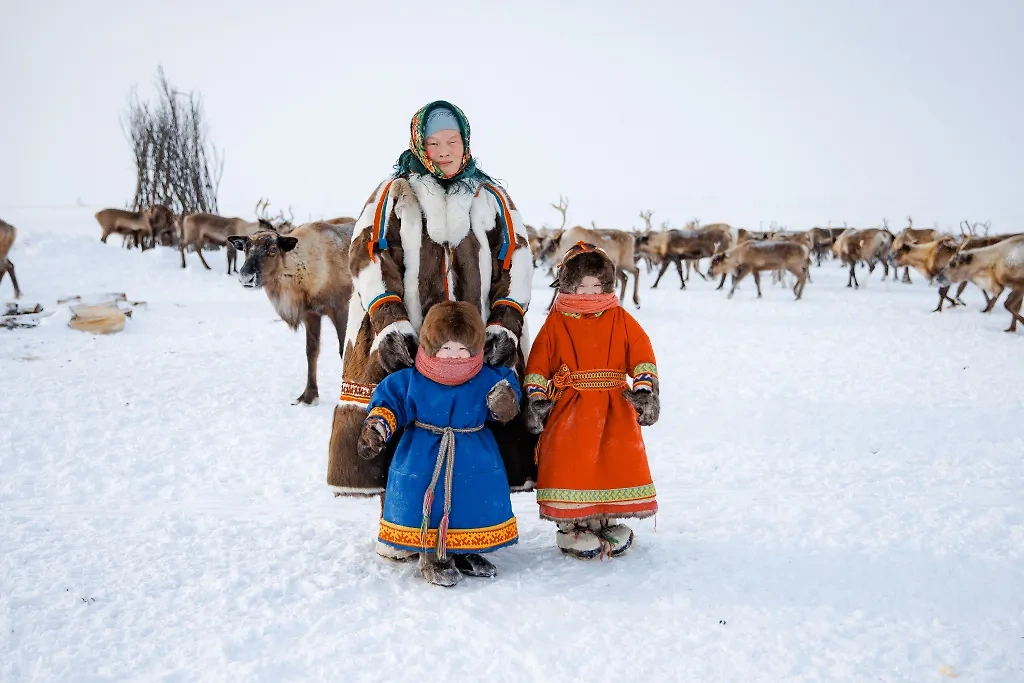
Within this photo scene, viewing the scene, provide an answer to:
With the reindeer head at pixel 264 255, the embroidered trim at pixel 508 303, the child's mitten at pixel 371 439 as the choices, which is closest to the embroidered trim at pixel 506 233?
the embroidered trim at pixel 508 303

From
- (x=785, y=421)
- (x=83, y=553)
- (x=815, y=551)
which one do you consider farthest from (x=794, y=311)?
(x=83, y=553)

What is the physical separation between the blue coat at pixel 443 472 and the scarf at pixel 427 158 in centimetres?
78

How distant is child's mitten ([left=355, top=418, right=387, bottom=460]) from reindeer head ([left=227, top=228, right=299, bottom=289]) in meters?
3.57

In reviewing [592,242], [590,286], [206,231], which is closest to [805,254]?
[592,242]

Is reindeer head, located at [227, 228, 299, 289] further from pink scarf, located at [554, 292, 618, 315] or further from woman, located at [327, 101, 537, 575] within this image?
pink scarf, located at [554, 292, 618, 315]

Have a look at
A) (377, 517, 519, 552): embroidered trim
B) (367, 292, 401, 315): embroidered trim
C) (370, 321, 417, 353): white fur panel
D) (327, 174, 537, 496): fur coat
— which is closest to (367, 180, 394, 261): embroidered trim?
(327, 174, 537, 496): fur coat

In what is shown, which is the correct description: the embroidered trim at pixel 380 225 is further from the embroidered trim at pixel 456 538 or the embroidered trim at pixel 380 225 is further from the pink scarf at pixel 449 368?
the embroidered trim at pixel 456 538

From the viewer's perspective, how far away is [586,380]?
264 cm

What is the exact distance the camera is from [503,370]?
8.29 feet

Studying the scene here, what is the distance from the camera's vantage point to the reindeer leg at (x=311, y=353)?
538 centimetres

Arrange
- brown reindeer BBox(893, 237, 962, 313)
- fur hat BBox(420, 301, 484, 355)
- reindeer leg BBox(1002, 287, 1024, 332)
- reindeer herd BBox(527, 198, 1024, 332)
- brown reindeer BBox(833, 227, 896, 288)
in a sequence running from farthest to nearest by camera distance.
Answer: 1. brown reindeer BBox(833, 227, 896, 288)
2. brown reindeer BBox(893, 237, 962, 313)
3. reindeer herd BBox(527, 198, 1024, 332)
4. reindeer leg BBox(1002, 287, 1024, 332)
5. fur hat BBox(420, 301, 484, 355)

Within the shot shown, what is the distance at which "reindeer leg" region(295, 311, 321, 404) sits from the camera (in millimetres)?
5379

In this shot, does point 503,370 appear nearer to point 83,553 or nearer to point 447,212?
point 447,212

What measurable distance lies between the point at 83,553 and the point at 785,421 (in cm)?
421
